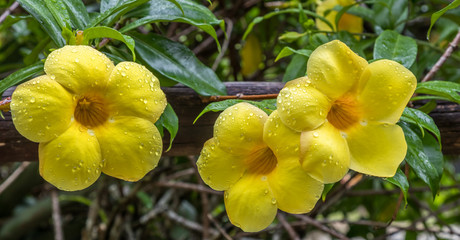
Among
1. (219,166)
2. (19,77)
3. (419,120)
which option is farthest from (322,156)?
(19,77)

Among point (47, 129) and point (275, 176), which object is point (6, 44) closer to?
point (47, 129)

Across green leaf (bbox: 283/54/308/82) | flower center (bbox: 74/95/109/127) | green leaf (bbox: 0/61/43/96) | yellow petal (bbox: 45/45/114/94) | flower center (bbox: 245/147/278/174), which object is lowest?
green leaf (bbox: 283/54/308/82)

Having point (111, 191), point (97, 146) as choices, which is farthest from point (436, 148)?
point (111, 191)

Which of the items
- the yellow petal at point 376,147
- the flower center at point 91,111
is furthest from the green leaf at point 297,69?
the flower center at point 91,111

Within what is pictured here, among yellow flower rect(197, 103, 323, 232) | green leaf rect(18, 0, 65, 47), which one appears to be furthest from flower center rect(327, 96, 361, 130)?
green leaf rect(18, 0, 65, 47)

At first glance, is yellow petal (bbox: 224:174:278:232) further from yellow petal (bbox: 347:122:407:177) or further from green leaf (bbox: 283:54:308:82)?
green leaf (bbox: 283:54:308:82)

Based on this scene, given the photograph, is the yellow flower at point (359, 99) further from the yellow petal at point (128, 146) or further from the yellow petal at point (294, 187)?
the yellow petal at point (128, 146)

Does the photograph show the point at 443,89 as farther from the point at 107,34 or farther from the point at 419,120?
the point at 107,34
